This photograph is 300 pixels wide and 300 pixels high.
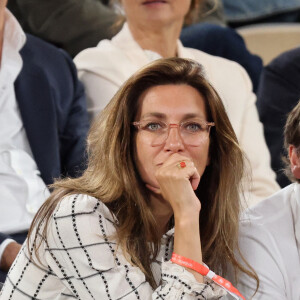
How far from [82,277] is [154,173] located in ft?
0.64

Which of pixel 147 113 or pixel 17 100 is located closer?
pixel 147 113

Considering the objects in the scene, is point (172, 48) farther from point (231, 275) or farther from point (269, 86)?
point (231, 275)

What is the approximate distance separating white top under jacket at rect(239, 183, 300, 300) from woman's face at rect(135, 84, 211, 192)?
0.41 ft

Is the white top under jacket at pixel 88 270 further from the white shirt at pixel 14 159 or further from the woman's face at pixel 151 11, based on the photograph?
the woman's face at pixel 151 11

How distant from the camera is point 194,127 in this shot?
50.4 inches

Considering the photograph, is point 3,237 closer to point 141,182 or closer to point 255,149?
point 141,182

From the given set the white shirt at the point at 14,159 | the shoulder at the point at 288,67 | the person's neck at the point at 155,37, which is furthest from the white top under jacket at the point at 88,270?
the shoulder at the point at 288,67

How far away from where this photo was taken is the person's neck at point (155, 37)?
193 centimetres

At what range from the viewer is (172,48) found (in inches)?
78.0

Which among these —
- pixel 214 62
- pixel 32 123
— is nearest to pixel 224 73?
pixel 214 62

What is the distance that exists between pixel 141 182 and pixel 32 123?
0.46 m

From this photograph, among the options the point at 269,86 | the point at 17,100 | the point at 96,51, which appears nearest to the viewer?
the point at 17,100

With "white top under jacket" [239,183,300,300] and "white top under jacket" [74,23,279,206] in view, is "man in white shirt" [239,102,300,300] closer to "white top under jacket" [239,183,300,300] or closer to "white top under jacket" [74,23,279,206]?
"white top under jacket" [239,183,300,300]

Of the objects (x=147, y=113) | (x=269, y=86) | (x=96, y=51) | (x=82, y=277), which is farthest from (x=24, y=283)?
(x=269, y=86)
